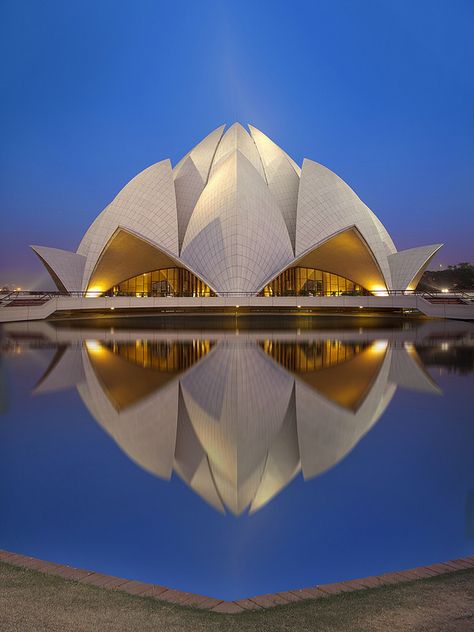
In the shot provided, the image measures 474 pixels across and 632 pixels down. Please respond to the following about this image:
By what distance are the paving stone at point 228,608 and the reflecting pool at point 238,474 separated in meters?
0.33

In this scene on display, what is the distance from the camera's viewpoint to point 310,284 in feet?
150

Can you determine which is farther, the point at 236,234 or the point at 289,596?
the point at 236,234

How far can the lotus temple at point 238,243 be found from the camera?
3356 cm

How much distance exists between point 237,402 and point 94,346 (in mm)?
9428

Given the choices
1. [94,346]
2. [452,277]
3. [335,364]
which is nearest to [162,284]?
[94,346]

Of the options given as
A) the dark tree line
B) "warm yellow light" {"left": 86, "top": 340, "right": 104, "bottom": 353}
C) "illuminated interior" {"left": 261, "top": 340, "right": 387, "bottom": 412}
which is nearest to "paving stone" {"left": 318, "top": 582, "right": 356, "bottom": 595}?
"illuminated interior" {"left": 261, "top": 340, "right": 387, "bottom": 412}

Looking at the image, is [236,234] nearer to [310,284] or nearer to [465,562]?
[310,284]

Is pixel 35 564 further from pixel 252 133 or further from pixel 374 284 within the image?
pixel 252 133

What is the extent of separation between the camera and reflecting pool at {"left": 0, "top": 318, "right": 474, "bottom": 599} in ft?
12.4

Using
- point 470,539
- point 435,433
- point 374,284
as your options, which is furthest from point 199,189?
point 470,539

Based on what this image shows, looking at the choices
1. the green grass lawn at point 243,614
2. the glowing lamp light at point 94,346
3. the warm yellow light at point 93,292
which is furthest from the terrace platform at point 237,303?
the green grass lawn at point 243,614

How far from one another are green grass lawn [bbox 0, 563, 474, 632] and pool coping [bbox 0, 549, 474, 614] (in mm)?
57

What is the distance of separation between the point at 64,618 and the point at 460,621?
2.04m

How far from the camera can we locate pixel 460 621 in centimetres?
279
